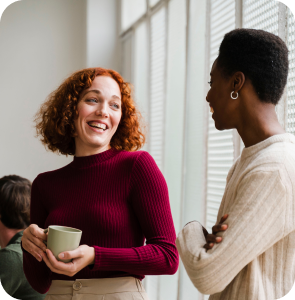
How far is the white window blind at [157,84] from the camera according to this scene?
2782 millimetres

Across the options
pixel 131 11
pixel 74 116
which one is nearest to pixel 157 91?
pixel 131 11

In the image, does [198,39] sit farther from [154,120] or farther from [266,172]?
[266,172]

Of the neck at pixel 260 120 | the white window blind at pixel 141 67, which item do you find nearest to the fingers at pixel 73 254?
the neck at pixel 260 120

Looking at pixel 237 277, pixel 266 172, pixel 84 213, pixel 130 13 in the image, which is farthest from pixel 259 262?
pixel 130 13

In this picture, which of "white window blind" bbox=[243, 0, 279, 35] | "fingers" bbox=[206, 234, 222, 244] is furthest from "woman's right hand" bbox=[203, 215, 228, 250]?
"white window blind" bbox=[243, 0, 279, 35]

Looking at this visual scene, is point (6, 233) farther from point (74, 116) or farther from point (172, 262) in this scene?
point (172, 262)

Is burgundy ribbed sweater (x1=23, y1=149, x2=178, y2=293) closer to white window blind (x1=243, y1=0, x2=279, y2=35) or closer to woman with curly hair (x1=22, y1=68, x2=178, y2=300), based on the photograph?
woman with curly hair (x1=22, y1=68, x2=178, y2=300)

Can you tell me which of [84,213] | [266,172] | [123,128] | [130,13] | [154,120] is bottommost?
[84,213]

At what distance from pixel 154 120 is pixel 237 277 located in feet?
7.27

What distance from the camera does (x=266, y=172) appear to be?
2.34ft

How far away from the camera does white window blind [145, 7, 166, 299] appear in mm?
2766

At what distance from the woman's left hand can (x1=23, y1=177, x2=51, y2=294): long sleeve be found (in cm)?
30

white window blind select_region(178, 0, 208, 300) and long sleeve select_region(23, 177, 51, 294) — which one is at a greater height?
white window blind select_region(178, 0, 208, 300)

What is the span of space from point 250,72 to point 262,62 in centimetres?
3
